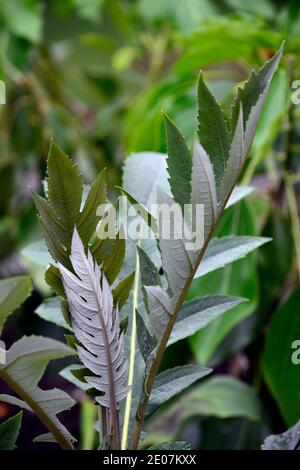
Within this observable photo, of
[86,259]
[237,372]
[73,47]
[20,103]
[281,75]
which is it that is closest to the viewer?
[86,259]

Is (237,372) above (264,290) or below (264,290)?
below

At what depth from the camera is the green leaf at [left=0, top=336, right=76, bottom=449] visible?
10.1 inches

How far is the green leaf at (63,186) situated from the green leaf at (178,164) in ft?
0.12

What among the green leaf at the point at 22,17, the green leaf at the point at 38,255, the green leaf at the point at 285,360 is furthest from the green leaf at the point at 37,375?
the green leaf at the point at 22,17

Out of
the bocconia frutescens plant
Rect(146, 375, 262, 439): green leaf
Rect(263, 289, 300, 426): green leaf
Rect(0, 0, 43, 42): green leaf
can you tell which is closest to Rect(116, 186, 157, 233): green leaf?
the bocconia frutescens plant

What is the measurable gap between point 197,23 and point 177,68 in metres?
0.25

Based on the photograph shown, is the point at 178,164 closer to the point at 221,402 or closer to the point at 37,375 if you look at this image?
the point at 37,375

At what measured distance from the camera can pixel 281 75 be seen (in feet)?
2.21

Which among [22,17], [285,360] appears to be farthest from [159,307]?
[22,17]

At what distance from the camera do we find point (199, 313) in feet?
1.08

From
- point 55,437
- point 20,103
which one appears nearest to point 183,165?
point 55,437

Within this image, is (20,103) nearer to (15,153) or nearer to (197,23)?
(15,153)

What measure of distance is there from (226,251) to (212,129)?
89 mm

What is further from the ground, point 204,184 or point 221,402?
point 204,184
